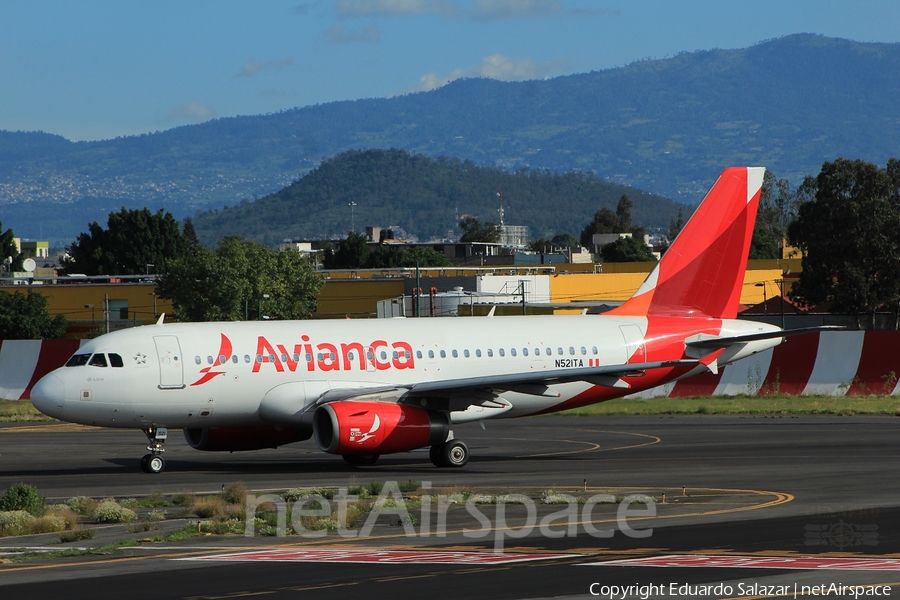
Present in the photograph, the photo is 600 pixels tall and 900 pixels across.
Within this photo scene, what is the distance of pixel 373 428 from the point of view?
28.8 meters

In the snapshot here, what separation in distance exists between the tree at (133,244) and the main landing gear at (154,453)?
5564 inches

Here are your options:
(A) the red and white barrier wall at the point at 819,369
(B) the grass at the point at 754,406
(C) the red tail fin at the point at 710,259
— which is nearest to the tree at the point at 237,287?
(B) the grass at the point at 754,406

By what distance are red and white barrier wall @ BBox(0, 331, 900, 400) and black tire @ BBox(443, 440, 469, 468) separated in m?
21.5

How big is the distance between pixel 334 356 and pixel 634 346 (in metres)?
8.59

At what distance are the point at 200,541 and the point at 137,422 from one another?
38.3ft

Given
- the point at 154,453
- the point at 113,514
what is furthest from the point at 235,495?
the point at 154,453

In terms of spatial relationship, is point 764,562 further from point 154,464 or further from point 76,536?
point 154,464

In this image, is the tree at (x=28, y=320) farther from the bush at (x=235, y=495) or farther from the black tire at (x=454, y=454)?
the bush at (x=235, y=495)

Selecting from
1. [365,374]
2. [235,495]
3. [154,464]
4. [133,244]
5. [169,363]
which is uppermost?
[133,244]

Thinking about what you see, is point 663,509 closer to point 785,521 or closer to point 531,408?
point 785,521

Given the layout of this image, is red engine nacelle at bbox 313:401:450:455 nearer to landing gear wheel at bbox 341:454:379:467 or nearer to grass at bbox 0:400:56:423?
landing gear wheel at bbox 341:454:379:467

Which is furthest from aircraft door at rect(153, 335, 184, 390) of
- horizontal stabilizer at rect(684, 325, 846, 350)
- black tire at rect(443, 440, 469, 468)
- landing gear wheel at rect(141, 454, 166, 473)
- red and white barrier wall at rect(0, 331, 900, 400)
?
red and white barrier wall at rect(0, 331, 900, 400)

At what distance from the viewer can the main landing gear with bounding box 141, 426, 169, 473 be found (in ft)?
98.3

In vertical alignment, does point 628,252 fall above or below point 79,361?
above
